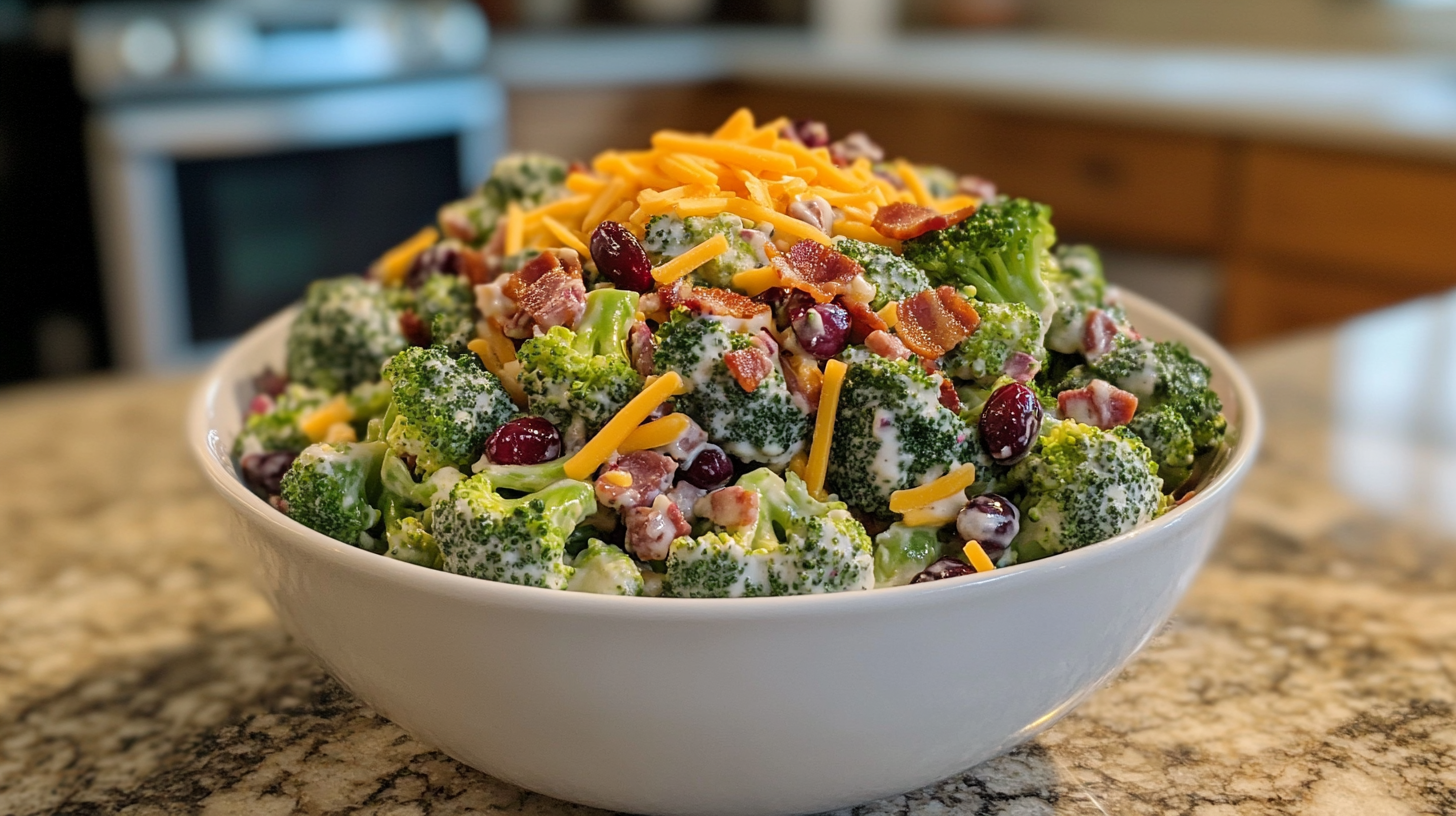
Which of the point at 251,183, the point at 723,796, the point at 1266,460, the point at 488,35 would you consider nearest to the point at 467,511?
the point at 723,796

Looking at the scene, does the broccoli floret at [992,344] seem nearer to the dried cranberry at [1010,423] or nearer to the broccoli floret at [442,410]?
the dried cranberry at [1010,423]

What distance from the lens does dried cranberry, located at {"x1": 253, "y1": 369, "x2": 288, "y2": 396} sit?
46.8 inches

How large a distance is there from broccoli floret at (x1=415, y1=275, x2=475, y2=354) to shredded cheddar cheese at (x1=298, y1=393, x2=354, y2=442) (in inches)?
3.6

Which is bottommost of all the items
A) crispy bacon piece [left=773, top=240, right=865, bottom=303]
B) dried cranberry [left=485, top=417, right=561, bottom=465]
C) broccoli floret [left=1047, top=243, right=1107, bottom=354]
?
dried cranberry [left=485, top=417, right=561, bottom=465]

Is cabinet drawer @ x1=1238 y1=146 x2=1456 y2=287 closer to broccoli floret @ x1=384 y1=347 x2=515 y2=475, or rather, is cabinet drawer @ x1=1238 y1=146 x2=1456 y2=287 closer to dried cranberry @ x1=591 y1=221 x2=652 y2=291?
dried cranberry @ x1=591 y1=221 x2=652 y2=291

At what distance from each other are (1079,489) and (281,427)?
25.0 inches

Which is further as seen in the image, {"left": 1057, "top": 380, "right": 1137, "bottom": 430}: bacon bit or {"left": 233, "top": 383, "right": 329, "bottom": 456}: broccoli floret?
{"left": 233, "top": 383, "right": 329, "bottom": 456}: broccoli floret

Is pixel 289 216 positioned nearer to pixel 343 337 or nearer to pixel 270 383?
pixel 270 383

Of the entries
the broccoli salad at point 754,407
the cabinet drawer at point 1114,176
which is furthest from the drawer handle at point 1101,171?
the broccoli salad at point 754,407

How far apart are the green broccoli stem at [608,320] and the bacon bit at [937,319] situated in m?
0.19

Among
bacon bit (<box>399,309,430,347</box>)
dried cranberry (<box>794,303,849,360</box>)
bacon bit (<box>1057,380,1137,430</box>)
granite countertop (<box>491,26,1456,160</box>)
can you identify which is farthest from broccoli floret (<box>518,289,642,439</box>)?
granite countertop (<box>491,26,1456,160</box>)

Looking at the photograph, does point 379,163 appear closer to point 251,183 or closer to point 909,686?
point 251,183

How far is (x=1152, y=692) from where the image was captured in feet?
3.56

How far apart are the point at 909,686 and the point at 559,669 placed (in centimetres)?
20
